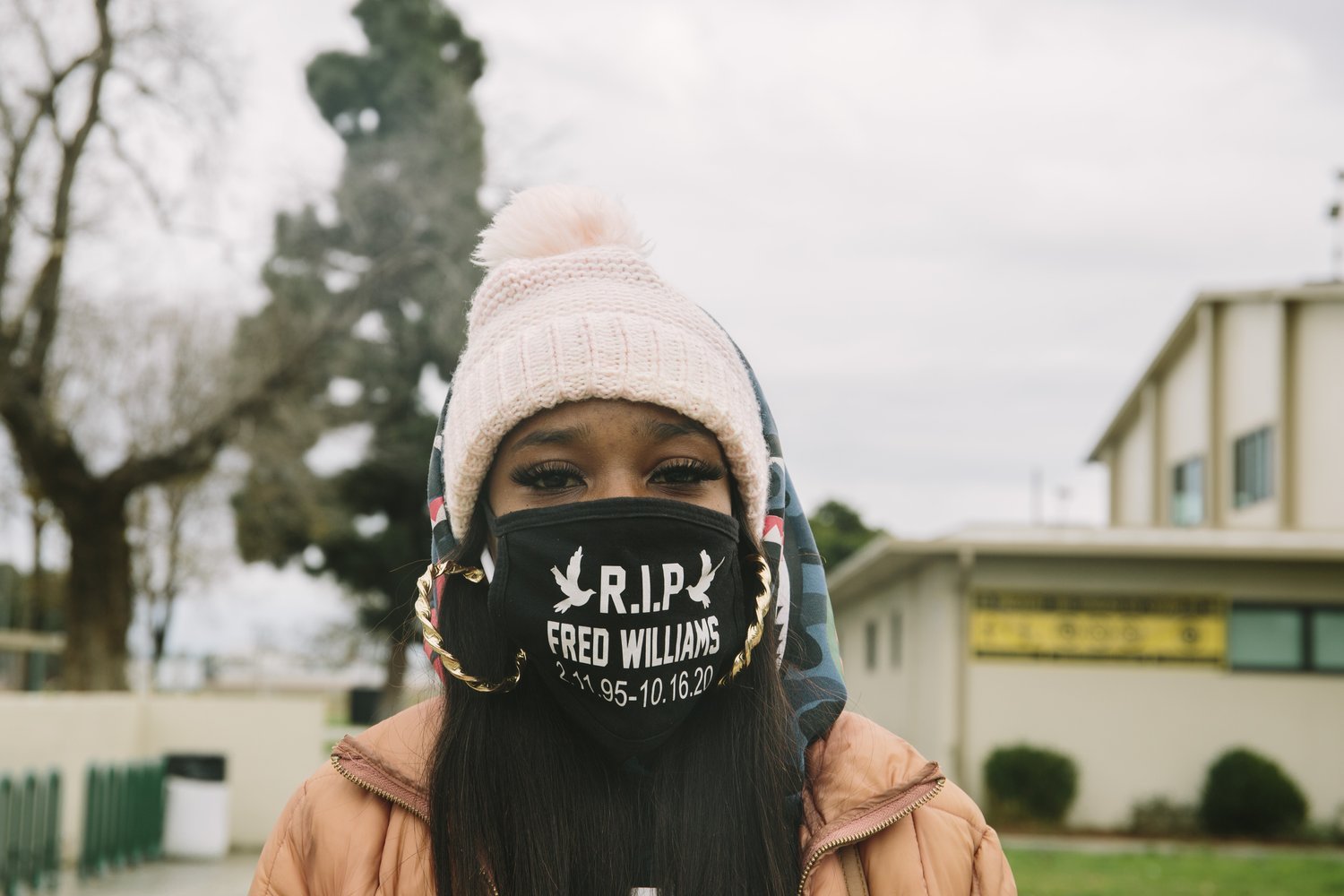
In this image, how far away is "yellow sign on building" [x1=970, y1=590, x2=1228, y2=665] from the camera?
19281 mm

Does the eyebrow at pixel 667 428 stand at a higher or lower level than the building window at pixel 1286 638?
higher

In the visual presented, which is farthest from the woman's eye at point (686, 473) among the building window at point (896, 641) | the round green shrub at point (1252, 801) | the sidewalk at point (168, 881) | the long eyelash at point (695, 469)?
the building window at point (896, 641)

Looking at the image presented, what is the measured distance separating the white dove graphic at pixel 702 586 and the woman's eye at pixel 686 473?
122 millimetres

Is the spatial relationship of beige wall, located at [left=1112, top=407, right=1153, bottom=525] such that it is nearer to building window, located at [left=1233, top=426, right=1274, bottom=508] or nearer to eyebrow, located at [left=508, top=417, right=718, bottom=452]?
building window, located at [left=1233, top=426, right=1274, bottom=508]

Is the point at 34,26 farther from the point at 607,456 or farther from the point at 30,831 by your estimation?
the point at 607,456

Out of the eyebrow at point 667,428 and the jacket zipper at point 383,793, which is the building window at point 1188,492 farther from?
the jacket zipper at point 383,793

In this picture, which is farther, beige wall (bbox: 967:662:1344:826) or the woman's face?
beige wall (bbox: 967:662:1344:826)

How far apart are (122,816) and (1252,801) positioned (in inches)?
515

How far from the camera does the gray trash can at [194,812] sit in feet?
45.1

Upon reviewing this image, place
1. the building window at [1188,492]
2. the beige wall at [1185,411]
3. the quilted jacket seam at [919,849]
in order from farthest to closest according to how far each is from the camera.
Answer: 1. the building window at [1188,492]
2. the beige wall at [1185,411]
3. the quilted jacket seam at [919,849]

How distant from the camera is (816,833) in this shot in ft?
6.65

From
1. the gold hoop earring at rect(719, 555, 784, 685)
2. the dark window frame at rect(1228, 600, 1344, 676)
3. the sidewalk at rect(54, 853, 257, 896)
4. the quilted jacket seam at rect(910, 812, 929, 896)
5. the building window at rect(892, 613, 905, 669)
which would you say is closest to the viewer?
the quilted jacket seam at rect(910, 812, 929, 896)

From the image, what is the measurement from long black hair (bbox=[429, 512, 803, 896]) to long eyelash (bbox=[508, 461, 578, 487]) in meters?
0.14

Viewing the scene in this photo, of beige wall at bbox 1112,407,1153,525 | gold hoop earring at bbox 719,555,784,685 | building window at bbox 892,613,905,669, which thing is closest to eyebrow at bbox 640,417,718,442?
gold hoop earring at bbox 719,555,784,685
